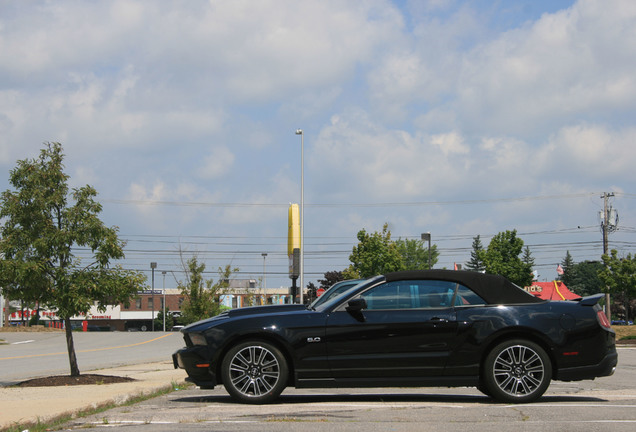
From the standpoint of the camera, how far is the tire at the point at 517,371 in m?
8.03

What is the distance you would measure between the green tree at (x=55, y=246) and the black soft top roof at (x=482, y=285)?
23.3 feet

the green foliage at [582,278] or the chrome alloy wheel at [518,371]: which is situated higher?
the green foliage at [582,278]

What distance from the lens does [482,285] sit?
839 centimetres

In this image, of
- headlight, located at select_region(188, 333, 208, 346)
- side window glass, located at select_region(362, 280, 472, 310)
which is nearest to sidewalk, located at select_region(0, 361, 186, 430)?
headlight, located at select_region(188, 333, 208, 346)

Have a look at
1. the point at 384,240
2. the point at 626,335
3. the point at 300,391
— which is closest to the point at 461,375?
the point at 300,391

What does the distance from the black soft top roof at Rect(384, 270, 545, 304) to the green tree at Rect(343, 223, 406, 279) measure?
44377 mm

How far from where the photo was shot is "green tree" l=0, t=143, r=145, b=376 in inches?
526

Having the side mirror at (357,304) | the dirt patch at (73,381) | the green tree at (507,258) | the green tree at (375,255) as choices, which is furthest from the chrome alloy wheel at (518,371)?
the green tree at (507,258)

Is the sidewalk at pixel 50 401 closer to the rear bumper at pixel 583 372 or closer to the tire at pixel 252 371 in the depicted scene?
the tire at pixel 252 371

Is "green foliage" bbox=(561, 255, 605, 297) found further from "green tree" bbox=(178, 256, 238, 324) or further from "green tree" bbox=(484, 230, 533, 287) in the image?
"green tree" bbox=(178, 256, 238, 324)

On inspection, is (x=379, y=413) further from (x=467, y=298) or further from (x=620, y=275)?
(x=620, y=275)

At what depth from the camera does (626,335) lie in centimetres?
3891

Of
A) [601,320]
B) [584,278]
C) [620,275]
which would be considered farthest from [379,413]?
[584,278]

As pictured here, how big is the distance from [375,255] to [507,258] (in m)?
13.2
